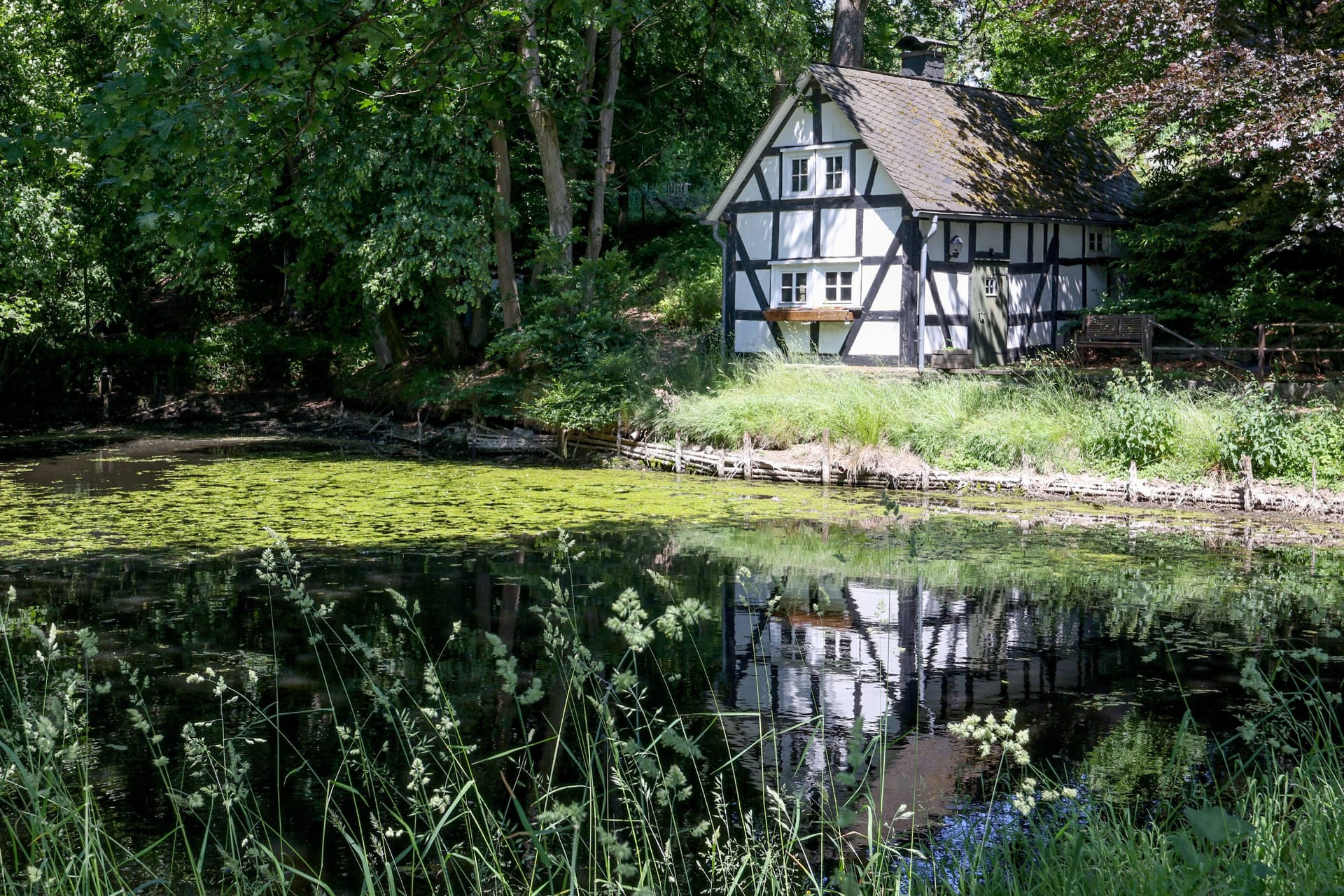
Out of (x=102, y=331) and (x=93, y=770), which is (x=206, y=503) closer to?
(x=93, y=770)

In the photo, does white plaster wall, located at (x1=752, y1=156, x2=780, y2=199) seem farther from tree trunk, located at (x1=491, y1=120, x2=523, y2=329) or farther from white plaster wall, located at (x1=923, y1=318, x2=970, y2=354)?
tree trunk, located at (x1=491, y1=120, x2=523, y2=329)

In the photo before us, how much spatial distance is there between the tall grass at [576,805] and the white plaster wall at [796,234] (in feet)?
48.7

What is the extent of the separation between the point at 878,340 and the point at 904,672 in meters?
14.9

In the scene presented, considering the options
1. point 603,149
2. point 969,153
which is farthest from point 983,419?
point 603,149

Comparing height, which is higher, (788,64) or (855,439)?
(788,64)

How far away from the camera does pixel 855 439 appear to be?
53.9 ft

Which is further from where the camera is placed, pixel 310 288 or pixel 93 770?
pixel 310 288

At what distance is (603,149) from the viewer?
896 inches

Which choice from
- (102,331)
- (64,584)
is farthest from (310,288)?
(64,584)

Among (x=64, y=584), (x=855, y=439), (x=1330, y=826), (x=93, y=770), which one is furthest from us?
Result: (x=855, y=439)

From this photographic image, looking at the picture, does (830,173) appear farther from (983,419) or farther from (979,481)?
(979,481)

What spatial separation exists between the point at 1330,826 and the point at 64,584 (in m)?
Result: 9.54

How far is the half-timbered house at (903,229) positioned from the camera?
2203 centimetres

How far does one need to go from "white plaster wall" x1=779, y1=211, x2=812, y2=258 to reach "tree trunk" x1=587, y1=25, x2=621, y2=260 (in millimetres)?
3478
